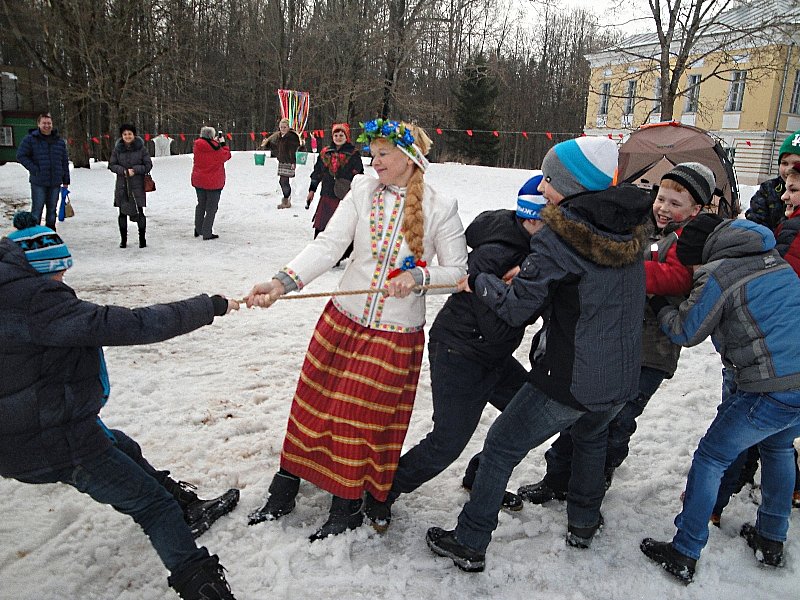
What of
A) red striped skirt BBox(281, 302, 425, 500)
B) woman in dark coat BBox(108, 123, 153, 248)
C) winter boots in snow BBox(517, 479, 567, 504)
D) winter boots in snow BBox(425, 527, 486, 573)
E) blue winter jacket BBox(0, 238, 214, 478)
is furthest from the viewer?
woman in dark coat BBox(108, 123, 153, 248)

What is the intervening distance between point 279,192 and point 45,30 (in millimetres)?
10303

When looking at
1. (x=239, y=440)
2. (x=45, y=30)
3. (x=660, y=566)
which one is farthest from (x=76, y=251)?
(x=45, y=30)

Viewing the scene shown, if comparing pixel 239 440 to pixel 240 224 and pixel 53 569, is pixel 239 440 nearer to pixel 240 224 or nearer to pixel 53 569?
pixel 53 569

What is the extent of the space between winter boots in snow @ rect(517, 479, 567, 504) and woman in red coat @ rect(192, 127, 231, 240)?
8.08 meters

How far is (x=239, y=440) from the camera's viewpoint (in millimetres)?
3760

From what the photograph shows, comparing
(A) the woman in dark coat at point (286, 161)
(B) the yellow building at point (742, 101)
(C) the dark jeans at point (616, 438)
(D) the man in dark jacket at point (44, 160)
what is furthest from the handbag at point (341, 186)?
(B) the yellow building at point (742, 101)

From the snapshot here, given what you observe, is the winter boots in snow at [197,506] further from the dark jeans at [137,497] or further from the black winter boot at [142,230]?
the black winter boot at [142,230]

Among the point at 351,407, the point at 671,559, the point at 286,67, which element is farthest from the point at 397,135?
the point at 286,67

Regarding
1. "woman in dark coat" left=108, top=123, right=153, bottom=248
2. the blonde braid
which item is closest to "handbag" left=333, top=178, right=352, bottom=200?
"woman in dark coat" left=108, top=123, right=153, bottom=248

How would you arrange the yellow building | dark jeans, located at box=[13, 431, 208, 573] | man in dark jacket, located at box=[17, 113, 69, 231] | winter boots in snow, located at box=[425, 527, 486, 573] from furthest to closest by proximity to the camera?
the yellow building, man in dark jacket, located at box=[17, 113, 69, 231], winter boots in snow, located at box=[425, 527, 486, 573], dark jeans, located at box=[13, 431, 208, 573]

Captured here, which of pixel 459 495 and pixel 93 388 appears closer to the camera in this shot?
pixel 93 388

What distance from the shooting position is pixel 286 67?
32.8 metres

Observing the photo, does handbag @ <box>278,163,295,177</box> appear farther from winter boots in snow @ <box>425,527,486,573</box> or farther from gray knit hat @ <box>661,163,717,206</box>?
winter boots in snow @ <box>425,527,486,573</box>

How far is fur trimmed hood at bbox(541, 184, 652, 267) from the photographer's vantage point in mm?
2357
